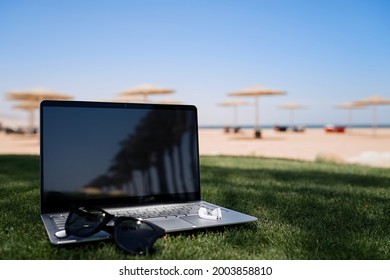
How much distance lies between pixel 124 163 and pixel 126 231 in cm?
49

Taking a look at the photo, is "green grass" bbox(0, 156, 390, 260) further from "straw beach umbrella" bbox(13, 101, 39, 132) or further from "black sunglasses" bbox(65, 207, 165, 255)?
"straw beach umbrella" bbox(13, 101, 39, 132)

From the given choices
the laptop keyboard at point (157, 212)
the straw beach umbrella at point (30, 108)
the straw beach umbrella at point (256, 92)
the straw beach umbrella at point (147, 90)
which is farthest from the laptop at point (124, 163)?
the straw beach umbrella at point (30, 108)

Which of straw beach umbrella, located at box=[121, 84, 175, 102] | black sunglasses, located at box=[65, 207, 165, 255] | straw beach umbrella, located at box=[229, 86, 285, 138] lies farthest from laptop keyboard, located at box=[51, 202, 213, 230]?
straw beach umbrella, located at box=[229, 86, 285, 138]

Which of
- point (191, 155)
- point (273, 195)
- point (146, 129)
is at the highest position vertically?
point (146, 129)

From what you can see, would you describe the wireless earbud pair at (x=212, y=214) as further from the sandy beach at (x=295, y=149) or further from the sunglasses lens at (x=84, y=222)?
the sandy beach at (x=295, y=149)

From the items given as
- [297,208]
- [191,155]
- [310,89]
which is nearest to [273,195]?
[297,208]

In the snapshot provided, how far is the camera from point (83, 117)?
5.81ft

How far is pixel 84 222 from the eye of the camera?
146 cm

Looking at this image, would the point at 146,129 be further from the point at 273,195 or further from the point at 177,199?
the point at 273,195

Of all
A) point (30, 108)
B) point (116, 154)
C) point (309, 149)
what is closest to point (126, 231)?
point (116, 154)

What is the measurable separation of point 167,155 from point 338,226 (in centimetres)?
99

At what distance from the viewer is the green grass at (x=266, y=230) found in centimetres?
147
